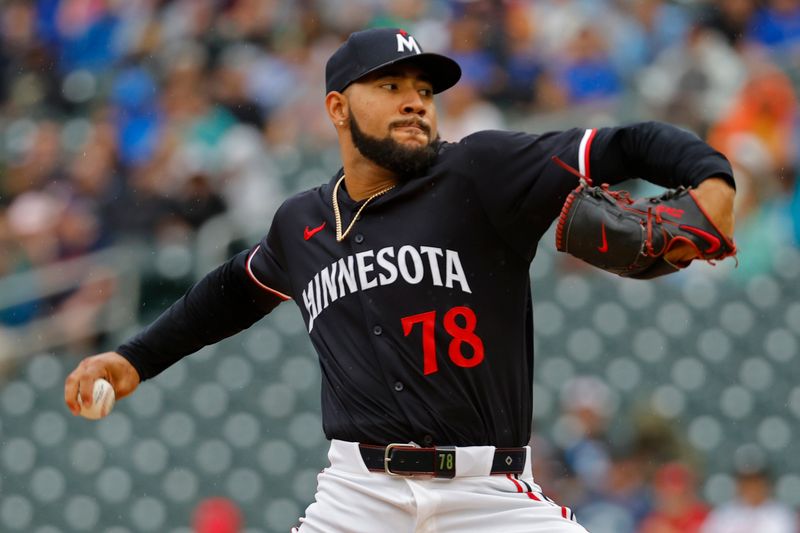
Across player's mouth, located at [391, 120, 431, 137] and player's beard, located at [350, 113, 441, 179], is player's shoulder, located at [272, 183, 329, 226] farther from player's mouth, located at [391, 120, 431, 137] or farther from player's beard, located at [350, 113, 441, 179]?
player's mouth, located at [391, 120, 431, 137]

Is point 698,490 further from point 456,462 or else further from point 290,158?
point 456,462

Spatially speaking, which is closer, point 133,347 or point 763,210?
point 133,347

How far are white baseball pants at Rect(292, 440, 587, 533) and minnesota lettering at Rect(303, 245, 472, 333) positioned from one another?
1.49 ft

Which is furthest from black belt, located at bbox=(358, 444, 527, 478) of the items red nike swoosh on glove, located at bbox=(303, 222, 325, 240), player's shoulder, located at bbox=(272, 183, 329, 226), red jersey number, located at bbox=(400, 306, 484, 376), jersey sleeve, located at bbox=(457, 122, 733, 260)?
player's shoulder, located at bbox=(272, 183, 329, 226)

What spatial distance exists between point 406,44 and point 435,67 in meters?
0.12

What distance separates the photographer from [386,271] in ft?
11.3

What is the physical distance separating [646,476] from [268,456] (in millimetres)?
2306

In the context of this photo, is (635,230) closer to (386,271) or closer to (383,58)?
(386,271)

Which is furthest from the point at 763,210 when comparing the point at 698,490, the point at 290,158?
the point at 290,158

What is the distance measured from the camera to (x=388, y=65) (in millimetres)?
3527

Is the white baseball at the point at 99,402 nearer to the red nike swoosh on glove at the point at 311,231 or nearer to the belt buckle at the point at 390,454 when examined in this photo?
the red nike swoosh on glove at the point at 311,231

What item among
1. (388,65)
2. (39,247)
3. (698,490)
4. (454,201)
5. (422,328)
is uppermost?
(39,247)

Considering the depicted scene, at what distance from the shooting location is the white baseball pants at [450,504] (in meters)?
3.28

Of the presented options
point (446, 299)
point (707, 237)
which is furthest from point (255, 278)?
point (707, 237)
